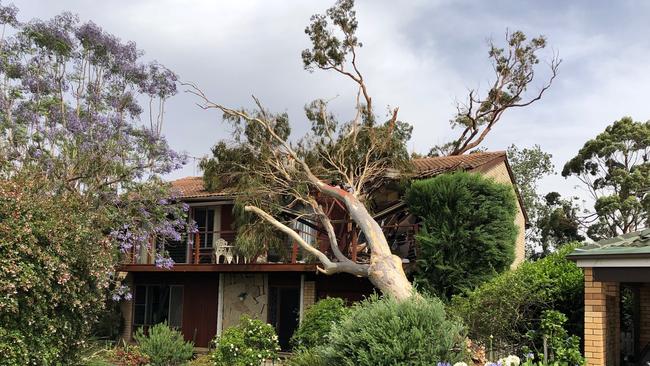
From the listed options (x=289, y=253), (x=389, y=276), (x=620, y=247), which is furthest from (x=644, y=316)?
(x=289, y=253)

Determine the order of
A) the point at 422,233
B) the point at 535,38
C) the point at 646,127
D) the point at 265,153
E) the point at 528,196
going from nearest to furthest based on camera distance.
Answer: the point at 422,233 → the point at 265,153 → the point at 535,38 → the point at 646,127 → the point at 528,196

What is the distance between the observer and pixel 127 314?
23.6m

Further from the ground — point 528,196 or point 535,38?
point 535,38

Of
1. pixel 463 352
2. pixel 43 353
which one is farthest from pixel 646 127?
pixel 43 353

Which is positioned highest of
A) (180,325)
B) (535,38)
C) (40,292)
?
(535,38)

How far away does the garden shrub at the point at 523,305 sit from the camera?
11.7m

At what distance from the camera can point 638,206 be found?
101 ft

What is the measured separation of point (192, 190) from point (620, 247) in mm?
17093

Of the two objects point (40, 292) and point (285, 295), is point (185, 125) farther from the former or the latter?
point (40, 292)

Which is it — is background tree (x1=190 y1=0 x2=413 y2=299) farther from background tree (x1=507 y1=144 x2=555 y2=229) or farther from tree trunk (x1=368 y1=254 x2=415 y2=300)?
background tree (x1=507 y1=144 x2=555 y2=229)

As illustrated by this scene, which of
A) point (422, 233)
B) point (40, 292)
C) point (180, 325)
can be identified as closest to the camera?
point (40, 292)

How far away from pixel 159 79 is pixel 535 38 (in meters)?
17.9

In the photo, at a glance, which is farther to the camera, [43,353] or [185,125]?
[185,125]

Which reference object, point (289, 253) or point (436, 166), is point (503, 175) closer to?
point (436, 166)
